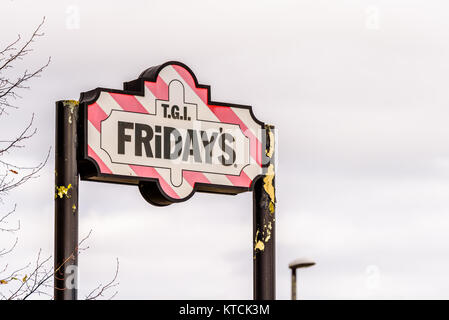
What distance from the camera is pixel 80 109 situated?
2038cm

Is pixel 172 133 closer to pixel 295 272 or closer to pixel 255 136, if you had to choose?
pixel 255 136

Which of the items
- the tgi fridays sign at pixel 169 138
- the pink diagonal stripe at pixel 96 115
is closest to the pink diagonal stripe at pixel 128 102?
the tgi fridays sign at pixel 169 138

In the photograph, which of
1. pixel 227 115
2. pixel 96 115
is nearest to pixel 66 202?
pixel 96 115

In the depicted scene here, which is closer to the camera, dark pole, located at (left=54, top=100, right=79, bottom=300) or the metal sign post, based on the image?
dark pole, located at (left=54, top=100, right=79, bottom=300)

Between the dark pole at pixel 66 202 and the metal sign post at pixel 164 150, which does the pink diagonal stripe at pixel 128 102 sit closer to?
the metal sign post at pixel 164 150

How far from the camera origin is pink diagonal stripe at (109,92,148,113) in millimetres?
20750

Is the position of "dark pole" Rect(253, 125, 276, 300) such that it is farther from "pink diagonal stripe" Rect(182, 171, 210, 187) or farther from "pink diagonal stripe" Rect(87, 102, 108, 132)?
"pink diagonal stripe" Rect(87, 102, 108, 132)

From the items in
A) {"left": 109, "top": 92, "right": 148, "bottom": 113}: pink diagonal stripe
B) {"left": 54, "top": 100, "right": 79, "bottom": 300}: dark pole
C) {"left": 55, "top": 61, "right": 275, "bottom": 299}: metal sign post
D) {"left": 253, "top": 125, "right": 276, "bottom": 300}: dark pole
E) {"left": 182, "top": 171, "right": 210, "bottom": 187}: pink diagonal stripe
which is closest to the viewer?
{"left": 54, "top": 100, "right": 79, "bottom": 300}: dark pole

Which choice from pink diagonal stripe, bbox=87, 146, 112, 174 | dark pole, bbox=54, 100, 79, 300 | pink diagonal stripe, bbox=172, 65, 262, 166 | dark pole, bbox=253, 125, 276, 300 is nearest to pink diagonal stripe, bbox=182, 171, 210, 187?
pink diagonal stripe, bbox=172, 65, 262, 166

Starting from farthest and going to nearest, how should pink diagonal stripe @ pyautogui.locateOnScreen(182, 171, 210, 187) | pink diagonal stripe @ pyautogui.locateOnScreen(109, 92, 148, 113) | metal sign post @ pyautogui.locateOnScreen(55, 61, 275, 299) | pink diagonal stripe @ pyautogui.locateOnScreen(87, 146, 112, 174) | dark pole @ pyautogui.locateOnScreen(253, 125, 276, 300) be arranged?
dark pole @ pyautogui.locateOnScreen(253, 125, 276, 300), pink diagonal stripe @ pyautogui.locateOnScreen(182, 171, 210, 187), pink diagonal stripe @ pyautogui.locateOnScreen(109, 92, 148, 113), pink diagonal stripe @ pyautogui.locateOnScreen(87, 146, 112, 174), metal sign post @ pyautogui.locateOnScreen(55, 61, 275, 299)

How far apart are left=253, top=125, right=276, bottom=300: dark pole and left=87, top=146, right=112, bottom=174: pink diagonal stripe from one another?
2787mm

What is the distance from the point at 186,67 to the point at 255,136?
161 centimetres

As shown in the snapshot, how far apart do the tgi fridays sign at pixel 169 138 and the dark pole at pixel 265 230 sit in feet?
0.50
